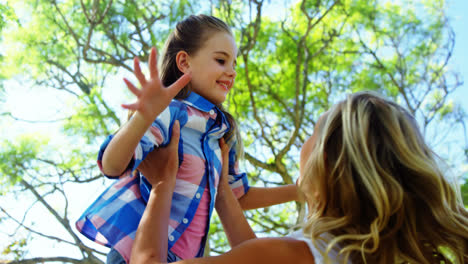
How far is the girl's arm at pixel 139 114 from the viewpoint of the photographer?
50.5 inches

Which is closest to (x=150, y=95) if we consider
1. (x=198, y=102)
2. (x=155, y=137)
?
(x=155, y=137)

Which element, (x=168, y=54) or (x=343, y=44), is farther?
(x=343, y=44)

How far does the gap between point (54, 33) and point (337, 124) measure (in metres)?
6.09

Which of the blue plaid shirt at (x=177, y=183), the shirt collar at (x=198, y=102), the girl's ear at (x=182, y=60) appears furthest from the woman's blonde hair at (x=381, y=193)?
the girl's ear at (x=182, y=60)

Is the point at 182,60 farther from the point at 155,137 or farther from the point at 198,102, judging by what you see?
the point at 155,137

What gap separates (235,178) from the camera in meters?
2.04

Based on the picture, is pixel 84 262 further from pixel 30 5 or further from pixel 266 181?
pixel 30 5

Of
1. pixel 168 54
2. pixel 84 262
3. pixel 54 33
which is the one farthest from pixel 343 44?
pixel 168 54

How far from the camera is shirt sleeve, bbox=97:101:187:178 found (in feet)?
4.80

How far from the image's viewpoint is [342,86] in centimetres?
774

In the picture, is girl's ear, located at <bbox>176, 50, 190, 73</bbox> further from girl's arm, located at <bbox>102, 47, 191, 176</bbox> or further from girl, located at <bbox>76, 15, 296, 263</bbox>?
girl's arm, located at <bbox>102, 47, 191, 176</bbox>

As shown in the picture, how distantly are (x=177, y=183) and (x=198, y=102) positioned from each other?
0.38 meters

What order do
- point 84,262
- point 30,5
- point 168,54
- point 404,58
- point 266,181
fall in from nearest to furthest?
point 168,54, point 84,262, point 30,5, point 266,181, point 404,58

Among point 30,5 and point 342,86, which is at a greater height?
point 30,5
